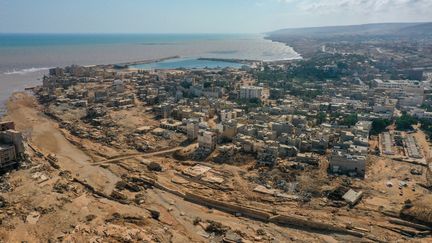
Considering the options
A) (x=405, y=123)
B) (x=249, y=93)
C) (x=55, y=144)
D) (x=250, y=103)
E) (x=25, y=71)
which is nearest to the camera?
(x=55, y=144)

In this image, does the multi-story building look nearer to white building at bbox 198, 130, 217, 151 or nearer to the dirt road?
white building at bbox 198, 130, 217, 151

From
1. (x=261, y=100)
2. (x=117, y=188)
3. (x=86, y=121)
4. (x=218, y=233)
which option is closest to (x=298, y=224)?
(x=218, y=233)

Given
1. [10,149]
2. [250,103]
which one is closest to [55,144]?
[10,149]

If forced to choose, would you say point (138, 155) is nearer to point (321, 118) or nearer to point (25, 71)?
point (321, 118)

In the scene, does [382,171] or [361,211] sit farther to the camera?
[382,171]

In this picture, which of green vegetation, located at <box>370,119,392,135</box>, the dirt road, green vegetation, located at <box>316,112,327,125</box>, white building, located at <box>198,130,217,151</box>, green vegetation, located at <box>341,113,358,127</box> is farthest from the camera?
green vegetation, located at <box>316,112,327,125</box>

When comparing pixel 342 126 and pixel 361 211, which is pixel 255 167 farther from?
pixel 342 126

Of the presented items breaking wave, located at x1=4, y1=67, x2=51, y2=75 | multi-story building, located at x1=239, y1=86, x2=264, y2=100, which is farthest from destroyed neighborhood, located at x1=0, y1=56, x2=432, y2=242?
breaking wave, located at x1=4, y1=67, x2=51, y2=75

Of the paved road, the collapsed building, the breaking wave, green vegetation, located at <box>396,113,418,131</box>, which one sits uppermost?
the collapsed building

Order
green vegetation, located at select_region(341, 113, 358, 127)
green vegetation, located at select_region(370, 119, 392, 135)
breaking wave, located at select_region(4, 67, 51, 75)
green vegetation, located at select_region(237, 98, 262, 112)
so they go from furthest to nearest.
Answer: breaking wave, located at select_region(4, 67, 51, 75), green vegetation, located at select_region(237, 98, 262, 112), green vegetation, located at select_region(341, 113, 358, 127), green vegetation, located at select_region(370, 119, 392, 135)

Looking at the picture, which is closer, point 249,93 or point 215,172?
point 215,172

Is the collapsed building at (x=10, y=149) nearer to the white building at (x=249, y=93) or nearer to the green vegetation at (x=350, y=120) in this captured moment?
the green vegetation at (x=350, y=120)
